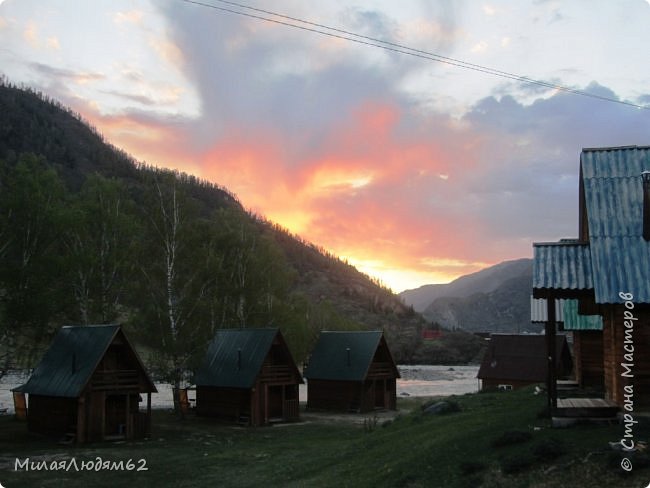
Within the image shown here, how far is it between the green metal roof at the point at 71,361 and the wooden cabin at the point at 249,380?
Result: 6506mm

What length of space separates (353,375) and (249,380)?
931 cm

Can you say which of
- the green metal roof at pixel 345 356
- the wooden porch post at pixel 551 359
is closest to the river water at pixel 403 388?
the green metal roof at pixel 345 356

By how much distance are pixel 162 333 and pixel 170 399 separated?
16.9 metres

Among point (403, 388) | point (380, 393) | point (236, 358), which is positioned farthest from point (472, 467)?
point (403, 388)

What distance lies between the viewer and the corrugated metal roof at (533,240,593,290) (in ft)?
55.7

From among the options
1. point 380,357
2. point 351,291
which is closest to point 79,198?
point 380,357

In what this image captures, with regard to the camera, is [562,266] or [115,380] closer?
[562,266]

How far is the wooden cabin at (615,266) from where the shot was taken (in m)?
16.1

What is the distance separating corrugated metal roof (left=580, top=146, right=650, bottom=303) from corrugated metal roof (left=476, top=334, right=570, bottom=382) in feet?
88.6

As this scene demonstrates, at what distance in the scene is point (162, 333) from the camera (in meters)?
38.3

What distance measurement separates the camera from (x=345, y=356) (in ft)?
143

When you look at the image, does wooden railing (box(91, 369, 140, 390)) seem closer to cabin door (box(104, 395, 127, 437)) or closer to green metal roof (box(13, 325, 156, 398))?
green metal roof (box(13, 325, 156, 398))

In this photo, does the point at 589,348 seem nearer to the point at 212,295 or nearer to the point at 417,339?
the point at 212,295

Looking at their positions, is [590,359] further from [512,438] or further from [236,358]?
[236,358]
